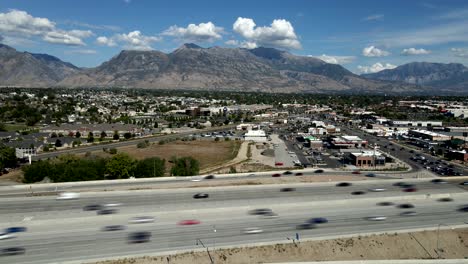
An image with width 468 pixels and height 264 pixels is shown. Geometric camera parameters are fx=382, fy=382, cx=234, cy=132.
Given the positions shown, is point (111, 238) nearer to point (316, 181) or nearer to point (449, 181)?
point (316, 181)

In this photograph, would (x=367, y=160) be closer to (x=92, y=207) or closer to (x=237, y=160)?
(x=237, y=160)

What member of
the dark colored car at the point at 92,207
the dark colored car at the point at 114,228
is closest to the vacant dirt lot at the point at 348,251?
the dark colored car at the point at 114,228

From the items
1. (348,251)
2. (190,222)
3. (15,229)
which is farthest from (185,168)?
(348,251)

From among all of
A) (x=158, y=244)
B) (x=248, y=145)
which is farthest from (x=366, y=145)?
(x=158, y=244)

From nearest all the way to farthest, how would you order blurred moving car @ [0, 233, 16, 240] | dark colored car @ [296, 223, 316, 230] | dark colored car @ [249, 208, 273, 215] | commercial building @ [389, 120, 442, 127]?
blurred moving car @ [0, 233, 16, 240]
dark colored car @ [296, 223, 316, 230]
dark colored car @ [249, 208, 273, 215]
commercial building @ [389, 120, 442, 127]

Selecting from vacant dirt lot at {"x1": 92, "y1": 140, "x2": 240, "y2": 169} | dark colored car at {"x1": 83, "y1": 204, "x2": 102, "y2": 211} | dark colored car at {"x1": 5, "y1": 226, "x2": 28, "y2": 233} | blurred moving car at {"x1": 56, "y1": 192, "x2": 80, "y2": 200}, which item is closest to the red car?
dark colored car at {"x1": 83, "y1": 204, "x2": 102, "y2": 211}

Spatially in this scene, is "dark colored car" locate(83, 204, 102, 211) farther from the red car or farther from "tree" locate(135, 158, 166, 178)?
"tree" locate(135, 158, 166, 178)
